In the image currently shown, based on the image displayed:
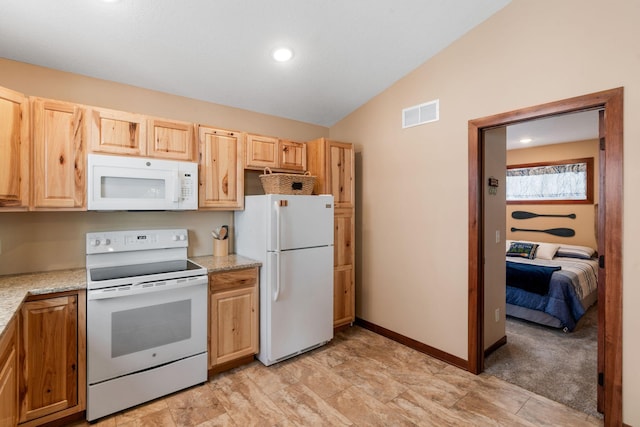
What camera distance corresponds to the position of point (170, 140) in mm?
2578

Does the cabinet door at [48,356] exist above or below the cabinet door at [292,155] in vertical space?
below

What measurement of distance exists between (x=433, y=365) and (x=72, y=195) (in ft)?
10.3

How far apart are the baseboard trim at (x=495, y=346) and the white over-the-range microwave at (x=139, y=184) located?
9.73 ft

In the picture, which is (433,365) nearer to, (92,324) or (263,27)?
(92,324)

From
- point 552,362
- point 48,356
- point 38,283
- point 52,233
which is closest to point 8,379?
point 48,356

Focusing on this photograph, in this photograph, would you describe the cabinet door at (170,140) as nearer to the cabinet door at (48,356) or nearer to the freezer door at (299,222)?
the freezer door at (299,222)

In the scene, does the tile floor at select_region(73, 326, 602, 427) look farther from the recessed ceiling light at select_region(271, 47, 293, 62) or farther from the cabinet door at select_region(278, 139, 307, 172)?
the recessed ceiling light at select_region(271, 47, 293, 62)

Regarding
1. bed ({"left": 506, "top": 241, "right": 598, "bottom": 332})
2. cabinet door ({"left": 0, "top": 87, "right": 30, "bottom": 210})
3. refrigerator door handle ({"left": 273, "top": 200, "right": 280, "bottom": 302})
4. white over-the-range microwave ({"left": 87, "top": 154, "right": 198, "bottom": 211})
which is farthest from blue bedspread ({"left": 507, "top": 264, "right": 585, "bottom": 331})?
cabinet door ({"left": 0, "top": 87, "right": 30, "bottom": 210})

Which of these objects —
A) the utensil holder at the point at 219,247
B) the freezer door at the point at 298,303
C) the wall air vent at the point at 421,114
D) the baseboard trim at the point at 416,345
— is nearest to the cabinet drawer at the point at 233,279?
the freezer door at the point at 298,303

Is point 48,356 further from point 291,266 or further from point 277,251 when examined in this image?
point 291,266

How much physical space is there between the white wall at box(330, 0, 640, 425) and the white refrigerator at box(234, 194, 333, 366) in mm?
710

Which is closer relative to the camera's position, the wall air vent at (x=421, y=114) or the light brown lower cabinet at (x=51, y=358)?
the light brown lower cabinet at (x=51, y=358)

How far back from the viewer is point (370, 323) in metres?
3.58

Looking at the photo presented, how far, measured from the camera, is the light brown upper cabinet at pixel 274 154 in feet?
9.96
